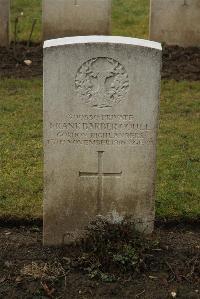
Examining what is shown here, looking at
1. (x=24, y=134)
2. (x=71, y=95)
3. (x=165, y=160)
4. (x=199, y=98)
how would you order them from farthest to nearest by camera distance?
(x=199, y=98), (x=24, y=134), (x=165, y=160), (x=71, y=95)

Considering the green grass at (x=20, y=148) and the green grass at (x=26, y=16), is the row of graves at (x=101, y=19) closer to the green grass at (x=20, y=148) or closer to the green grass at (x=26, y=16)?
the green grass at (x=26, y=16)

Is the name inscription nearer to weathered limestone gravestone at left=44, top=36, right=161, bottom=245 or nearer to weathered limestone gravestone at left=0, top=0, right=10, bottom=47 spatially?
weathered limestone gravestone at left=44, top=36, right=161, bottom=245

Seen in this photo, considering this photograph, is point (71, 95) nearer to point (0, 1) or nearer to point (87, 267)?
point (87, 267)

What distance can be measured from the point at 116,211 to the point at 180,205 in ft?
3.30

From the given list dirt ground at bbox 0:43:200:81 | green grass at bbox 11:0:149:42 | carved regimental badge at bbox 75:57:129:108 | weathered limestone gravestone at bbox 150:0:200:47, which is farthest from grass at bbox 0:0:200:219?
green grass at bbox 11:0:149:42

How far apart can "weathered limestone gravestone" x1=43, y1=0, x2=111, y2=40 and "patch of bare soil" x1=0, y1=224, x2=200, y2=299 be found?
6401mm

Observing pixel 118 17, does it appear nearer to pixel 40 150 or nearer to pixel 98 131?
pixel 40 150

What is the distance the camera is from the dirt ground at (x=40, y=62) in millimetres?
10266

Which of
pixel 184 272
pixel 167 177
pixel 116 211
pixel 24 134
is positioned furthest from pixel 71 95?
pixel 24 134

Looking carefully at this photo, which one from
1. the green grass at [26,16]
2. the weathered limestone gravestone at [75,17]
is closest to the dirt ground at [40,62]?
the weathered limestone gravestone at [75,17]

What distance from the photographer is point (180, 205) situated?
632 cm

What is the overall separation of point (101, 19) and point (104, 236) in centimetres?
664

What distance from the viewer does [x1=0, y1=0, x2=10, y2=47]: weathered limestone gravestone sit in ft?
36.9

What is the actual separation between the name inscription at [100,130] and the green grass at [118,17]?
274 inches
